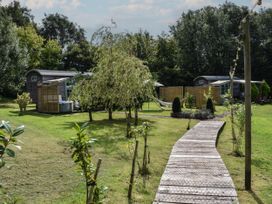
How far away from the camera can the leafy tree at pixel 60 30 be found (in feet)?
189

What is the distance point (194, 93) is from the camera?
31.9 m

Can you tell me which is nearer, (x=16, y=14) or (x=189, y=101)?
(x=189, y=101)

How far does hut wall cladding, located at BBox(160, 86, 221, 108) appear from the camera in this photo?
101 ft

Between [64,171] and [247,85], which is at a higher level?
[247,85]

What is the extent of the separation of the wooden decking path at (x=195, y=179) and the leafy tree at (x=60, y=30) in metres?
50.9

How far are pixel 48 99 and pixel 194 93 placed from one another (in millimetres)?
13672

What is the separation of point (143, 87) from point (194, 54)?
95.9ft

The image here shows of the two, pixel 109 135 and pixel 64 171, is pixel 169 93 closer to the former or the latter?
pixel 109 135

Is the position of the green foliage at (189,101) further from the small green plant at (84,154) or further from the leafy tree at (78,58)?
the small green plant at (84,154)

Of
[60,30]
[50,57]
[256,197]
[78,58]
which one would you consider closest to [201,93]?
[78,58]

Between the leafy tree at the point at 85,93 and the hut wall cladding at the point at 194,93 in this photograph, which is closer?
the leafy tree at the point at 85,93

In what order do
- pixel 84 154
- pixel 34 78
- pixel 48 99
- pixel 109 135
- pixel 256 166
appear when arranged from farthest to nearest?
pixel 34 78 < pixel 48 99 < pixel 109 135 < pixel 256 166 < pixel 84 154

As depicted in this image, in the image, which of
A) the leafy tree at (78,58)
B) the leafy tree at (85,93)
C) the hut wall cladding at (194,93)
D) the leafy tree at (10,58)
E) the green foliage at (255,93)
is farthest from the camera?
the leafy tree at (78,58)

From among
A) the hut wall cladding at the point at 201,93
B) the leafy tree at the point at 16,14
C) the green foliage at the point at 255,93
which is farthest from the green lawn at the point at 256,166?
the leafy tree at the point at 16,14
